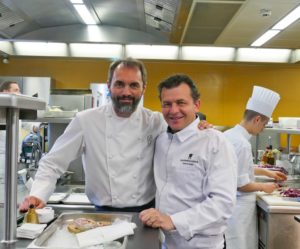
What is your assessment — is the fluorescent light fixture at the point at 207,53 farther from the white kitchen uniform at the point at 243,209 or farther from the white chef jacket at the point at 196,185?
the white chef jacket at the point at 196,185

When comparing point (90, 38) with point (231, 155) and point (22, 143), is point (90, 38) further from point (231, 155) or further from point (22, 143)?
point (231, 155)

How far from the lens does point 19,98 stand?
1.03 metres

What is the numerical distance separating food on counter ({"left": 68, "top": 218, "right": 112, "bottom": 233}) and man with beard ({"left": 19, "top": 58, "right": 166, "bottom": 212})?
45cm

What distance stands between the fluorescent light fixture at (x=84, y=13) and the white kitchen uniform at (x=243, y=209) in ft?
12.4

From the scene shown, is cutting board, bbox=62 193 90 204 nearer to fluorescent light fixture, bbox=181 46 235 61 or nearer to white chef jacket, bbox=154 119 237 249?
white chef jacket, bbox=154 119 237 249

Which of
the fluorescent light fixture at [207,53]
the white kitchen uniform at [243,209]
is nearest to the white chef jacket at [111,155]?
the white kitchen uniform at [243,209]

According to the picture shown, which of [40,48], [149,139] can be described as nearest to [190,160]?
[149,139]

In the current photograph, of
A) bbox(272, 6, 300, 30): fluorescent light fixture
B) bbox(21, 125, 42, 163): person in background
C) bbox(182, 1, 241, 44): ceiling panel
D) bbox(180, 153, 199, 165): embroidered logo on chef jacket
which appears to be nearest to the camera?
bbox(180, 153, 199, 165): embroidered logo on chef jacket

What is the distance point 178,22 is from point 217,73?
3.08 metres

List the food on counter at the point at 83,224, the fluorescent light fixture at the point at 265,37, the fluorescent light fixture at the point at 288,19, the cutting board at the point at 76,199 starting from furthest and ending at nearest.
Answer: the fluorescent light fixture at the point at 265,37
the fluorescent light fixture at the point at 288,19
the cutting board at the point at 76,199
the food on counter at the point at 83,224

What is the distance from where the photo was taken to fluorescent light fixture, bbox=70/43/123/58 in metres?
→ 6.95

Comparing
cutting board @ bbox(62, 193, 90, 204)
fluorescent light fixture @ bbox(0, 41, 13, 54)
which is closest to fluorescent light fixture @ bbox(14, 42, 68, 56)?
fluorescent light fixture @ bbox(0, 41, 13, 54)

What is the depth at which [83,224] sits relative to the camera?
1.25 m

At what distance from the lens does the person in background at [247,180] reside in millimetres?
2539
